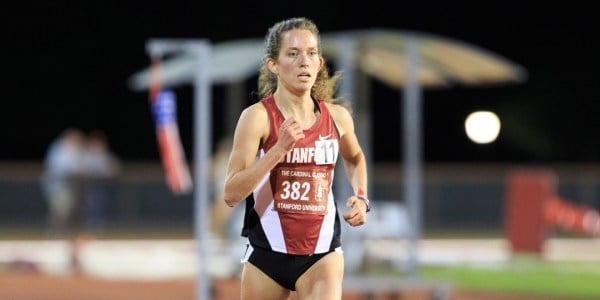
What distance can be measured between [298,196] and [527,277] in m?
12.2

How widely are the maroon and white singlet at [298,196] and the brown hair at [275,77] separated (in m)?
0.24

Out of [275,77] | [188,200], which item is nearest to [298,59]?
[275,77]

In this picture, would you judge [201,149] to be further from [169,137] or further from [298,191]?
[298,191]

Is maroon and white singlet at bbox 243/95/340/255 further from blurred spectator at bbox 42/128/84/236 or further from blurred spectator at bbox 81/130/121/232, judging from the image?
blurred spectator at bbox 81/130/121/232

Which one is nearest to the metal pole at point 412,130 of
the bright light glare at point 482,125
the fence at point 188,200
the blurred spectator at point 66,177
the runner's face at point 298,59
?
the bright light glare at point 482,125

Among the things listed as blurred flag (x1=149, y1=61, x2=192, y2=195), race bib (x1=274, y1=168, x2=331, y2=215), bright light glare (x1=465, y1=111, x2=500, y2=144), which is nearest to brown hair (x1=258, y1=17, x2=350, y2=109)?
race bib (x1=274, y1=168, x2=331, y2=215)

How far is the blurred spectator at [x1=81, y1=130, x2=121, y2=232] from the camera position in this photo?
74.8ft

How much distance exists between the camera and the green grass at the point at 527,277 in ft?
53.9

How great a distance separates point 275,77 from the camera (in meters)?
6.96

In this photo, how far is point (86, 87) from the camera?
130 ft

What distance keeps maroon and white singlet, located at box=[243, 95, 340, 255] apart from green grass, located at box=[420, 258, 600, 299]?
872 centimetres

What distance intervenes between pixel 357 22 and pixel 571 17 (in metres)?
6.09

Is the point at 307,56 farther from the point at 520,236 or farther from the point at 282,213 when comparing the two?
the point at 520,236

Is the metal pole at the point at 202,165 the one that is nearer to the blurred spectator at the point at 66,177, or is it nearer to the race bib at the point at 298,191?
the race bib at the point at 298,191
